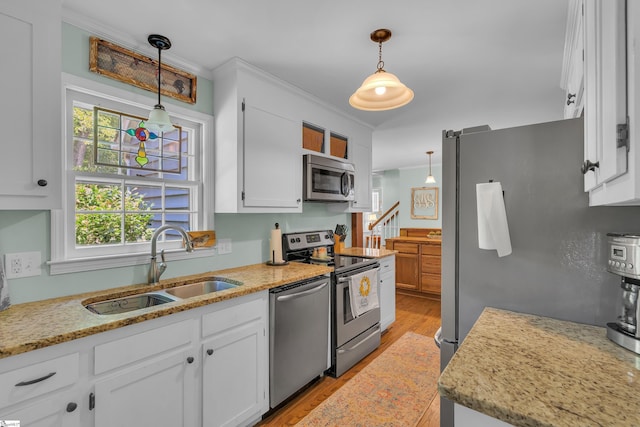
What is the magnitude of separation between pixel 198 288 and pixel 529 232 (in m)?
1.98

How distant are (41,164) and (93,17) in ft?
3.19

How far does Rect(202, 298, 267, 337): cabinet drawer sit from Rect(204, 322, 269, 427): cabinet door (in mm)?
41

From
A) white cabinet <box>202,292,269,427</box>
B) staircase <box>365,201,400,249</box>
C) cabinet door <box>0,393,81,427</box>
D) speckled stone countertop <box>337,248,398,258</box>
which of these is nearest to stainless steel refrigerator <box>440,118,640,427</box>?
white cabinet <box>202,292,269,427</box>

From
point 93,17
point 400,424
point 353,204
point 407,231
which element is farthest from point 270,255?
point 407,231

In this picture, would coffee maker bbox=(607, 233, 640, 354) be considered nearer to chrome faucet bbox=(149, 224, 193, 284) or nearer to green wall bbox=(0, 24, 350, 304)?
chrome faucet bbox=(149, 224, 193, 284)

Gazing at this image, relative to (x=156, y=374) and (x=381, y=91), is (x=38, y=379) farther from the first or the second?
(x=381, y=91)

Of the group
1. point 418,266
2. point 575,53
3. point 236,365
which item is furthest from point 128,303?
point 418,266

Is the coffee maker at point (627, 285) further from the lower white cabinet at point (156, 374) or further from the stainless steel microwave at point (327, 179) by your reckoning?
the stainless steel microwave at point (327, 179)

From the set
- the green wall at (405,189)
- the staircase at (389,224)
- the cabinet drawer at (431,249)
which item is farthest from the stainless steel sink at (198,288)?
the green wall at (405,189)

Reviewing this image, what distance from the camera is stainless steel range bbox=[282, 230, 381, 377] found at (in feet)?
8.16

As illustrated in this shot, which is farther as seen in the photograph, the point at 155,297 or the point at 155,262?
the point at 155,262

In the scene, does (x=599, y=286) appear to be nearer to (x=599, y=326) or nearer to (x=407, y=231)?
(x=599, y=326)

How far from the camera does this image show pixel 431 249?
4812mm

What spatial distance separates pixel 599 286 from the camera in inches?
44.0
